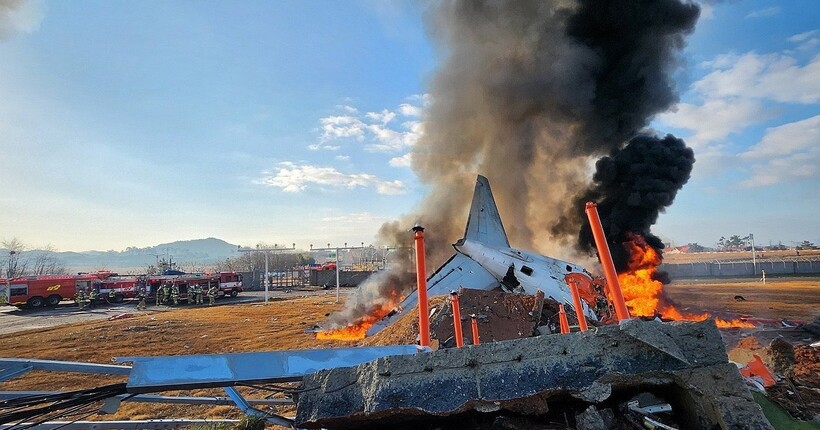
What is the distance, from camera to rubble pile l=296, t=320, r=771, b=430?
2377 mm

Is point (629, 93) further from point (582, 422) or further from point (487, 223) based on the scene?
point (582, 422)

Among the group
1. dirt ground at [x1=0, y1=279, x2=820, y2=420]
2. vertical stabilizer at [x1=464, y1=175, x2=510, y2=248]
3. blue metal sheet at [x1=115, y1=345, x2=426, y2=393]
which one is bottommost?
dirt ground at [x1=0, y1=279, x2=820, y2=420]

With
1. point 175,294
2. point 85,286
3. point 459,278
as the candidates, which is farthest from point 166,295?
point 459,278

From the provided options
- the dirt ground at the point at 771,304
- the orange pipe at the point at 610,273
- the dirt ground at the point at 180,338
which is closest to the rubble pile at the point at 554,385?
the orange pipe at the point at 610,273

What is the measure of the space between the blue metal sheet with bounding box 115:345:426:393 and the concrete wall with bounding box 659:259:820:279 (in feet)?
134

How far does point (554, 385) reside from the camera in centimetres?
241

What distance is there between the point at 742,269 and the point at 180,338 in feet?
169

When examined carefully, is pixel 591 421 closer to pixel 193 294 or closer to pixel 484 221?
pixel 484 221

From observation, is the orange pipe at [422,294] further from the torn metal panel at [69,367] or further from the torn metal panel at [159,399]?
the torn metal panel at [69,367]

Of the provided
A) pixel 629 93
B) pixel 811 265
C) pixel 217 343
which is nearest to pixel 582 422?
pixel 217 343

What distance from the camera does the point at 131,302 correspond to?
32.3 m

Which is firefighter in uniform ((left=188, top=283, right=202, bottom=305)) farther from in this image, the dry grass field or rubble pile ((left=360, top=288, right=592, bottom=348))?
the dry grass field

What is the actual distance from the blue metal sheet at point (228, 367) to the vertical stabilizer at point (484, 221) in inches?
490

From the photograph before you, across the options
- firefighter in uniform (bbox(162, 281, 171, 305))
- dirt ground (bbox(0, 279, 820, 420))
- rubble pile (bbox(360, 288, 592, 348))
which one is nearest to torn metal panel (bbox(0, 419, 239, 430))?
dirt ground (bbox(0, 279, 820, 420))
